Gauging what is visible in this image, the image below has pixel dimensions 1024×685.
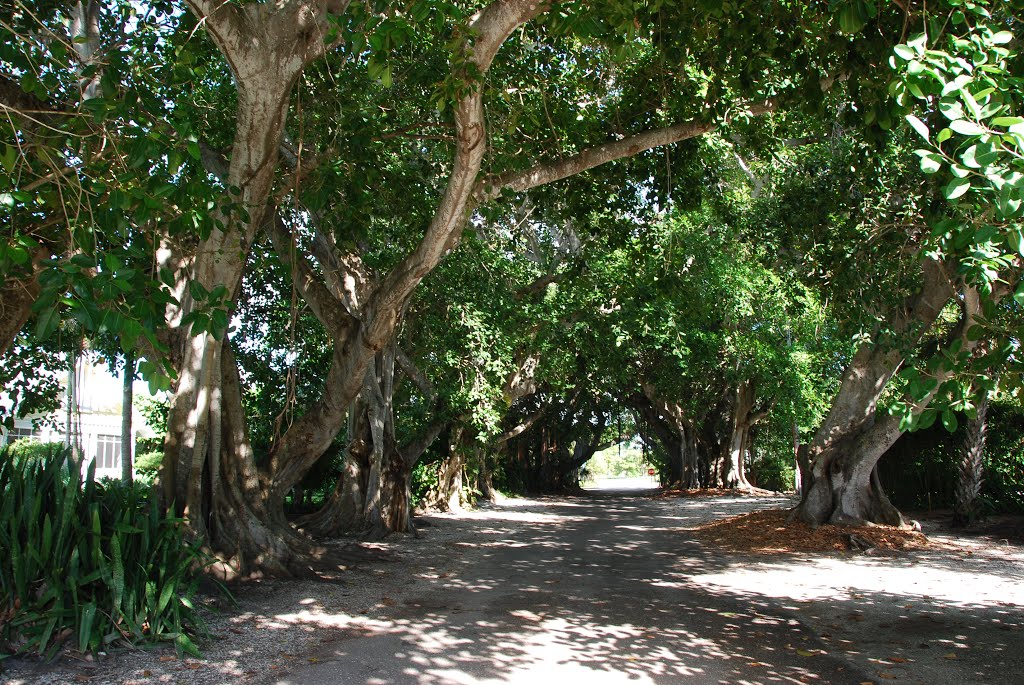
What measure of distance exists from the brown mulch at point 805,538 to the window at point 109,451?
104ft

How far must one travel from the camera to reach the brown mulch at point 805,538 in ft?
41.6

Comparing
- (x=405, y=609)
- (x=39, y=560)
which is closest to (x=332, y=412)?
(x=405, y=609)

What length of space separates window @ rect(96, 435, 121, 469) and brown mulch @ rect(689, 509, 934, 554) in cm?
3177

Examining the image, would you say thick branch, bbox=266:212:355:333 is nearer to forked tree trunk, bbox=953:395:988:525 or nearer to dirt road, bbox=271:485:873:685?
dirt road, bbox=271:485:873:685

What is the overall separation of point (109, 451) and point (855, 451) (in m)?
39.8

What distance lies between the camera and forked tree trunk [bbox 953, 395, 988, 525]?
15.4 m

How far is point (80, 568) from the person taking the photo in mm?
5973

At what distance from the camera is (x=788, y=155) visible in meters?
13.4

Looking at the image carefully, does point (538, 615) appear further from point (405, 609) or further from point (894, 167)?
point (894, 167)

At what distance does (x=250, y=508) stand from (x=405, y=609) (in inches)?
100

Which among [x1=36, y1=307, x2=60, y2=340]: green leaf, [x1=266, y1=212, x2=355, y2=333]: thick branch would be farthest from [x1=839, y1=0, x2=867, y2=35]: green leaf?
[x1=266, y1=212, x2=355, y2=333]: thick branch

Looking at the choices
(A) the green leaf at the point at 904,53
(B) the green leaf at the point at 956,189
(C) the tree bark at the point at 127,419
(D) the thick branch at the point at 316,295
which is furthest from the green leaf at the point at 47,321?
(C) the tree bark at the point at 127,419

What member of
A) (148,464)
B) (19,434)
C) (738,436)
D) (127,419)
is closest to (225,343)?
(127,419)

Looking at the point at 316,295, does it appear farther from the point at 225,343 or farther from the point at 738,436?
the point at 738,436
